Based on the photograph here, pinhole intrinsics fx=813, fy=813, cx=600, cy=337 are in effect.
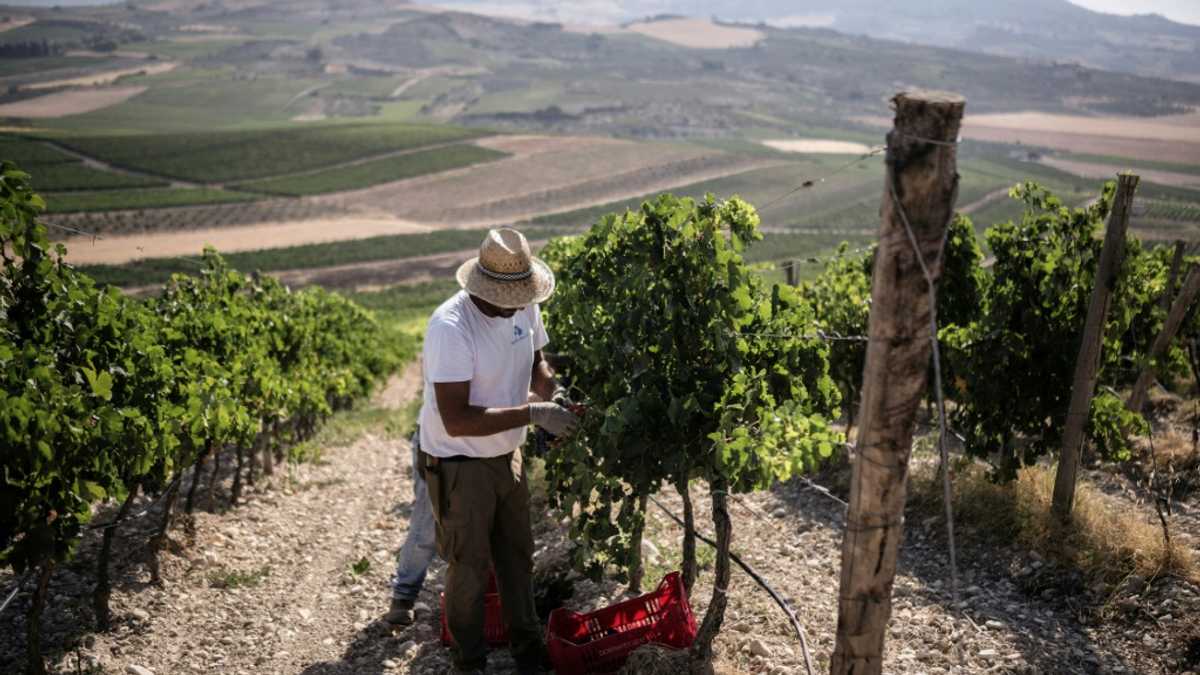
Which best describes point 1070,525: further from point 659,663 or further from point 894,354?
point 894,354

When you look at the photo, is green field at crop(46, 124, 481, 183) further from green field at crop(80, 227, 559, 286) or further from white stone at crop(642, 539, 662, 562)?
white stone at crop(642, 539, 662, 562)

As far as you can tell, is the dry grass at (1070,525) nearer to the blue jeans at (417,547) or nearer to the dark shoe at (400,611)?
the blue jeans at (417,547)

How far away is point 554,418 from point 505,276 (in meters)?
0.81

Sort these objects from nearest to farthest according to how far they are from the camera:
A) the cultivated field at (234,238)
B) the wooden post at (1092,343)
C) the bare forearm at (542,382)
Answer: the bare forearm at (542,382) < the wooden post at (1092,343) < the cultivated field at (234,238)

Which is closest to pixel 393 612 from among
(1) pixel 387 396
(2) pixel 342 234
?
(1) pixel 387 396

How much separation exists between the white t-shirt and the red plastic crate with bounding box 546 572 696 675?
1144 mm

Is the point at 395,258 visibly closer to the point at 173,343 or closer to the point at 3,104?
the point at 173,343

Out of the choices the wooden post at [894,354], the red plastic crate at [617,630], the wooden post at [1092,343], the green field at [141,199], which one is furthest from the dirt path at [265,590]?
the green field at [141,199]

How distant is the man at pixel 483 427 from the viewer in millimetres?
4109

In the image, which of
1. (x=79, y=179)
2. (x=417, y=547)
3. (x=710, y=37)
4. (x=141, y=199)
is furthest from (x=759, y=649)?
(x=710, y=37)

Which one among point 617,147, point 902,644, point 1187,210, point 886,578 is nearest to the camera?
point 886,578

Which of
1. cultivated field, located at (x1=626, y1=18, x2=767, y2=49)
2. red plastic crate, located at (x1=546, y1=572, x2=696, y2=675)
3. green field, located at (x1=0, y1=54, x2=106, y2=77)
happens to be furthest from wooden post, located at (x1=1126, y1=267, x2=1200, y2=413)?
cultivated field, located at (x1=626, y1=18, x2=767, y2=49)

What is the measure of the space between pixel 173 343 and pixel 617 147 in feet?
249

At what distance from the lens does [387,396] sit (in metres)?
23.2
